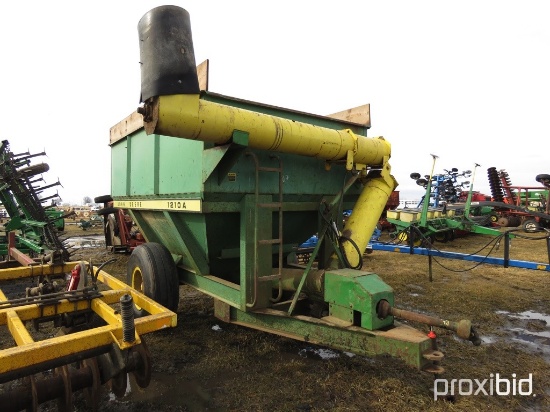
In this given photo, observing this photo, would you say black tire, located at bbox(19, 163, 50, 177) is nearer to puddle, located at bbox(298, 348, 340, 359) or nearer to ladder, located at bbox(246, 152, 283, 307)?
ladder, located at bbox(246, 152, 283, 307)

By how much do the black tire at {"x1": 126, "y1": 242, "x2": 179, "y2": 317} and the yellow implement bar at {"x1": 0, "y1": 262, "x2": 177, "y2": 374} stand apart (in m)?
0.92

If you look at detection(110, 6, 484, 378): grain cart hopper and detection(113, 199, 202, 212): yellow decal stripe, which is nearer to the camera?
detection(110, 6, 484, 378): grain cart hopper

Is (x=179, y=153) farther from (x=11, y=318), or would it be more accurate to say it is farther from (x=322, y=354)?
(x=322, y=354)

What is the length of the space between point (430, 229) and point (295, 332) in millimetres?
9326

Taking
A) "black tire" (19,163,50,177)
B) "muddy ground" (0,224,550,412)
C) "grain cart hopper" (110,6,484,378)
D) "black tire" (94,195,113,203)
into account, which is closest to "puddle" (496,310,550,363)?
"muddy ground" (0,224,550,412)

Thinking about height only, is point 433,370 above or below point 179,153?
below

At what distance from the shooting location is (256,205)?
11.4 ft

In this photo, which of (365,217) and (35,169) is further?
(35,169)

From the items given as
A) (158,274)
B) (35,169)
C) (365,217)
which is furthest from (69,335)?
(35,169)

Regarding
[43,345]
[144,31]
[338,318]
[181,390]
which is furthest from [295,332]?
[144,31]

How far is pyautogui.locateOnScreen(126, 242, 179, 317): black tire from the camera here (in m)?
4.27

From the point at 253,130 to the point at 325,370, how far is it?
2.40 metres

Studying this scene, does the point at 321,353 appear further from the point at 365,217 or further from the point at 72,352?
the point at 72,352

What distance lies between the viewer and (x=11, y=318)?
2.49m
